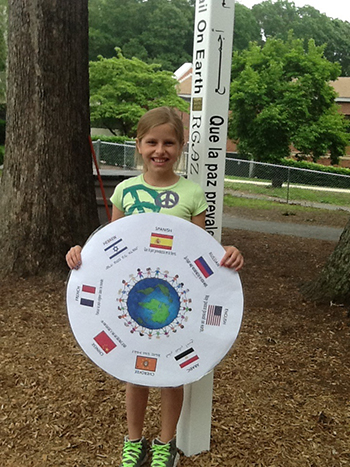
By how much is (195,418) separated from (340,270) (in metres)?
2.39

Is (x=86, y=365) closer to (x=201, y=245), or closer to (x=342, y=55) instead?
(x=201, y=245)

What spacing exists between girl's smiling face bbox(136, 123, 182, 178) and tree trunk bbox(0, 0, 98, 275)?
3.02m

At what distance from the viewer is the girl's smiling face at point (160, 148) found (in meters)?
2.27

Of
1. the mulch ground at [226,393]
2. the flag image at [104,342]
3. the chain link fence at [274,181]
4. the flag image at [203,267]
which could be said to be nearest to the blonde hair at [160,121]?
the flag image at [203,267]

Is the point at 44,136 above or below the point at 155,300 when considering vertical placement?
above

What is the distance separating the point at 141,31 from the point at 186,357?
52723 mm

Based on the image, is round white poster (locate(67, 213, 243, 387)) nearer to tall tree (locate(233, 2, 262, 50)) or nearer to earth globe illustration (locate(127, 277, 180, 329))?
earth globe illustration (locate(127, 277, 180, 329))

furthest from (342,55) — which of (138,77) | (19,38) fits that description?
(19,38)

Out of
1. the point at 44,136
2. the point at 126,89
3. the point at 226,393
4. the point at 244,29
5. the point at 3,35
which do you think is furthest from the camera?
the point at 244,29

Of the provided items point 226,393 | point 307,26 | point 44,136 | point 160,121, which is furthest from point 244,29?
point 160,121

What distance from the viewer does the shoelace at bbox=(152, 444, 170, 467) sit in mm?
2533

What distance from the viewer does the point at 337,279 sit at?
15.0 ft

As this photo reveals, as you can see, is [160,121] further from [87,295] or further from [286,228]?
[286,228]

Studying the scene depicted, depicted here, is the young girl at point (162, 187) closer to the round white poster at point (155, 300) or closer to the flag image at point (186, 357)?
the round white poster at point (155, 300)
